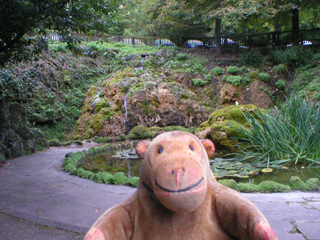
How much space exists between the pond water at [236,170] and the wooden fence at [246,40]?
976 cm

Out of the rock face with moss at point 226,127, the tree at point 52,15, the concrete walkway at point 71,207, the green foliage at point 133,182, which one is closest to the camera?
the concrete walkway at point 71,207

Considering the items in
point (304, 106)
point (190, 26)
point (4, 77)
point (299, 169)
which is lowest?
point (299, 169)

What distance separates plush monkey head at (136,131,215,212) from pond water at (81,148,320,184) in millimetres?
4053

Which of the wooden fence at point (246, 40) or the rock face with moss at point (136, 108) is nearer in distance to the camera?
the rock face with moss at point (136, 108)

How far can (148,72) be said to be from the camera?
57.3 ft

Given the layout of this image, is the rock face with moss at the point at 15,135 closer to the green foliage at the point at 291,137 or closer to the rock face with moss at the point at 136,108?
the rock face with moss at the point at 136,108

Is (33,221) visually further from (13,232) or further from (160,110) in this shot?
(160,110)

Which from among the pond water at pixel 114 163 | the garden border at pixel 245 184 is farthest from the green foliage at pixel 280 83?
the garden border at pixel 245 184

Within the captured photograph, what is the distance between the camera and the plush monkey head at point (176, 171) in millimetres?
1379

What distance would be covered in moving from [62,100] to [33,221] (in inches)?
571

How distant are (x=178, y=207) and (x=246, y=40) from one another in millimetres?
21090

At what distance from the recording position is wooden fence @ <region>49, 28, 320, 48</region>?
18.4 metres

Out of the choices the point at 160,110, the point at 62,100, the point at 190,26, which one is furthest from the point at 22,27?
the point at 190,26

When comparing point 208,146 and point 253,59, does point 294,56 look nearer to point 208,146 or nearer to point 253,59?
point 253,59
